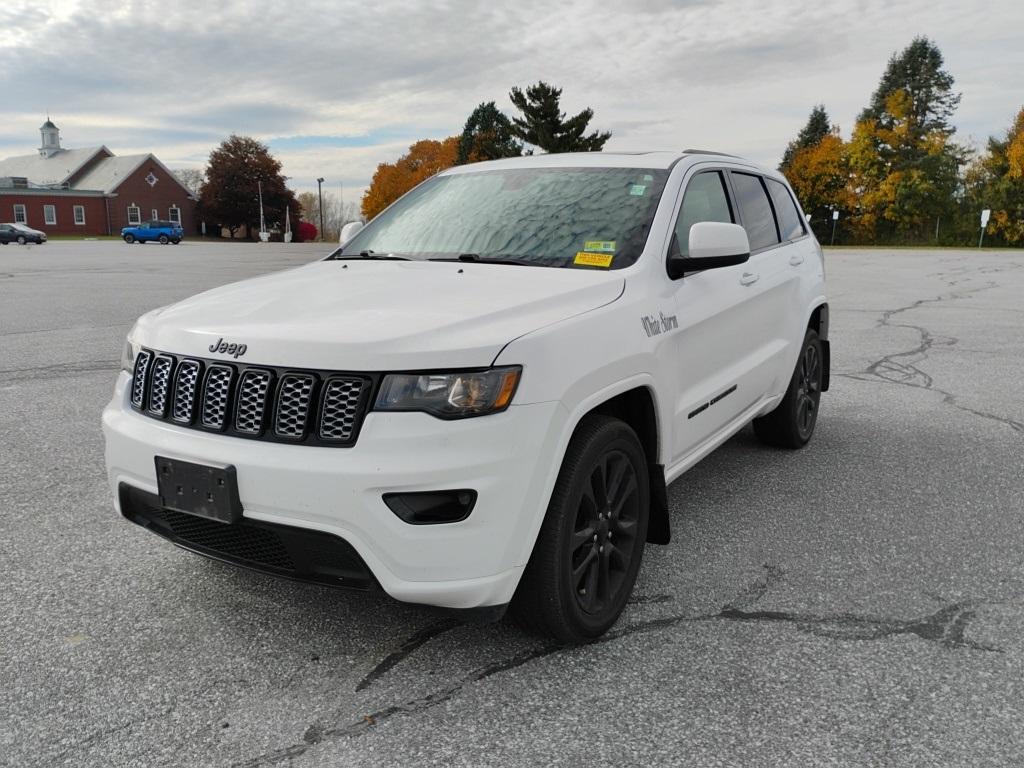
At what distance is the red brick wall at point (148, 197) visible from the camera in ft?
268

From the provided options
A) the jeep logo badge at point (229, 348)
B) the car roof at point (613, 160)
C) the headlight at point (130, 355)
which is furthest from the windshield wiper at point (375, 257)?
the jeep logo badge at point (229, 348)

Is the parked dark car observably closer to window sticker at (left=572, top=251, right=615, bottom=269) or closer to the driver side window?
the driver side window

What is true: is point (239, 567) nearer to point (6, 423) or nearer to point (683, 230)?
point (683, 230)

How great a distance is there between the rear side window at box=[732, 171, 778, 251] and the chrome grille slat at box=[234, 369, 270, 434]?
2851mm

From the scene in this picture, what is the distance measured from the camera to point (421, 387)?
2479mm

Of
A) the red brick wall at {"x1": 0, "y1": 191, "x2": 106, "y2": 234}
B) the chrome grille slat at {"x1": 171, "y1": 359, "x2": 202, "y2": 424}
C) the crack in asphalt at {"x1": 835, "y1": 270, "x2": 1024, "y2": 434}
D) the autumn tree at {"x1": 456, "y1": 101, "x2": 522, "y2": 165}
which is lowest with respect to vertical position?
the crack in asphalt at {"x1": 835, "y1": 270, "x2": 1024, "y2": 434}

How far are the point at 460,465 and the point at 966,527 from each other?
2.93 m

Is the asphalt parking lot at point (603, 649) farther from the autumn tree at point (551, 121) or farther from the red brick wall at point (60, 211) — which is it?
the red brick wall at point (60, 211)

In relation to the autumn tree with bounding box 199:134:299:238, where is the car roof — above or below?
below

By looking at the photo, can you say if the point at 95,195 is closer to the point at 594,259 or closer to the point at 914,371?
the point at 914,371

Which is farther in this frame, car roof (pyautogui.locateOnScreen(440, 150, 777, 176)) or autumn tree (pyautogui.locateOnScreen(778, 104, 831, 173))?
autumn tree (pyautogui.locateOnScreen(778, 104, 831, 173))

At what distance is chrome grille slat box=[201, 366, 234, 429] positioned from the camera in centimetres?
268

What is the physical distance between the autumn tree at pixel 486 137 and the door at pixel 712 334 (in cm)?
7148

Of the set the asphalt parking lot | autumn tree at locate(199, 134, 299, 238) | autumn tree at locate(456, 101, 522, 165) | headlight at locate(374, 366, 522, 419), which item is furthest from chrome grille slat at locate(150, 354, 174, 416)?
autumn tree at locate(199, 134, 299, 238)
